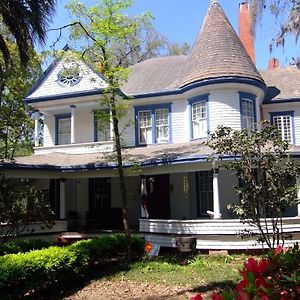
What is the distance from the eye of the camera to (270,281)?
132 inches

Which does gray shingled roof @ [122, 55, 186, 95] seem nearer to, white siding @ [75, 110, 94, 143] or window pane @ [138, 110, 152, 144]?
window pane @ [138, 110, 152, 144]

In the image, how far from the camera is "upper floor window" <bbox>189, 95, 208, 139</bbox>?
60.4ft

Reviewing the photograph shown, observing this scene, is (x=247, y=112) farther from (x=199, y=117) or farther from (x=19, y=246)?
(x=19, y=246)

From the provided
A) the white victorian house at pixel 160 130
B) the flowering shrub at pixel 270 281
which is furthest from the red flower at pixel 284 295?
the white victorian house at pixel 160 130

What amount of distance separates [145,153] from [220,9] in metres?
8.18

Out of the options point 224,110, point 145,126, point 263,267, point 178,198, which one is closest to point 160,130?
point 145,126

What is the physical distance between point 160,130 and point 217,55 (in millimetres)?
4206

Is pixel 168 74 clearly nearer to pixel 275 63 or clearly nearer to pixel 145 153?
pixel 145 153

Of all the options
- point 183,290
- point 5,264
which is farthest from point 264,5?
point 5,264

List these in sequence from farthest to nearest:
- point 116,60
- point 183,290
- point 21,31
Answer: point 116,60, point 21,31, point 183,290

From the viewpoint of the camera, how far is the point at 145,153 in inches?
720

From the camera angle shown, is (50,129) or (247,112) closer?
(247,112)

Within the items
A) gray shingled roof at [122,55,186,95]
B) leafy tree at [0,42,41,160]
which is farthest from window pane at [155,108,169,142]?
leafy tree at [0,42,41,160]

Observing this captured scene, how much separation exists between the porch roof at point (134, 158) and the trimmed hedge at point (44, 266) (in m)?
3.98
